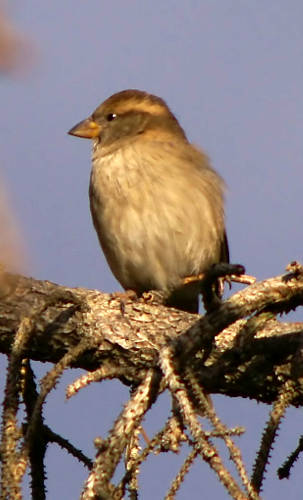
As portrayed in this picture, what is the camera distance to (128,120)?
Answer: 5.30m

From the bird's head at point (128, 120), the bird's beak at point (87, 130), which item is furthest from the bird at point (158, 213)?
the bird's beak at point (87, 130)

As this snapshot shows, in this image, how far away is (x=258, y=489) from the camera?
77.7 inches

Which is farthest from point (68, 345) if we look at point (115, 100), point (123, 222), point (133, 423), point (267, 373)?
point (115, 100)

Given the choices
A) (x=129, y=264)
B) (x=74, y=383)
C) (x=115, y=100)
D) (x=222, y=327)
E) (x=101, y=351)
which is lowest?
(x=74, y=383)

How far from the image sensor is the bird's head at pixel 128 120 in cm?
521

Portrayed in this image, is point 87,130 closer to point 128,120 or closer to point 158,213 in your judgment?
point 128,120

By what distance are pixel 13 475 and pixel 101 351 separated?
4.15ft

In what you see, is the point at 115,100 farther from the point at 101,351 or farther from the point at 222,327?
the point at 222,327

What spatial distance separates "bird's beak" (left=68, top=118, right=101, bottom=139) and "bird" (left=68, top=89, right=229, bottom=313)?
33 cm

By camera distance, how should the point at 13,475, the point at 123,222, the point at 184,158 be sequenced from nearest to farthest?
1. the point at 13,475
2. the point at 123,222
3. the point at 184,158

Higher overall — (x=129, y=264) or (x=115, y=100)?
(x=115, y=100)

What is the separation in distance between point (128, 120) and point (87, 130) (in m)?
0.29

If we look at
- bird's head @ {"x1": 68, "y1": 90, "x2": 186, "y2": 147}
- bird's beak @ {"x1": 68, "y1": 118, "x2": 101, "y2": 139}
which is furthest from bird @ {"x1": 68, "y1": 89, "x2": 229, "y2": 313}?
bird's beak @ {"x1": 68, "y1": 118, "x2": 101, "y2": 139}

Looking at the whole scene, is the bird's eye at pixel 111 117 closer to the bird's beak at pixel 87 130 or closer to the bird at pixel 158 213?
the bird's beak at pixel 87 130
